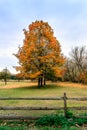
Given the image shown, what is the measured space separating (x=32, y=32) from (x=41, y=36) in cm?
181

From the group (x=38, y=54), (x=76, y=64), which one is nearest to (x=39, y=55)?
(x=38, y=54)

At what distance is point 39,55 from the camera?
46062mm

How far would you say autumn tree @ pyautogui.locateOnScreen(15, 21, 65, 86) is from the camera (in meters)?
44.9

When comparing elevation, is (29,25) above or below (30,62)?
above

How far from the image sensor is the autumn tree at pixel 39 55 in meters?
44.9

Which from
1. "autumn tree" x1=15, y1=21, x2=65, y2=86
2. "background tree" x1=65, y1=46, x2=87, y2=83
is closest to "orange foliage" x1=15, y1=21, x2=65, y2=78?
"autumn tree" x1=15, y1=21, x2=65, y2=86

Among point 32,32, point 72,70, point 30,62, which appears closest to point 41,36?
point 32,32

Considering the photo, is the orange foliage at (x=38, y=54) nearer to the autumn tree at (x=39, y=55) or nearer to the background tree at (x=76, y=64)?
the autumn tree at (x=39, y=55)

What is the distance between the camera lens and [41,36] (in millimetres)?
46938

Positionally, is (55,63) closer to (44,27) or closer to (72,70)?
(44,27)

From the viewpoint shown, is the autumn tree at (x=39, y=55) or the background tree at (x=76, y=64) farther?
the background tree at (x=76, y=64)

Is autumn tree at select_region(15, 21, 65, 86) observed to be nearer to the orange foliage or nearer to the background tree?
the orange foliage

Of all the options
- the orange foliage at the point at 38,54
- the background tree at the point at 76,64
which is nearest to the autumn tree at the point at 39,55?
the orange foliage at the point at 38,54

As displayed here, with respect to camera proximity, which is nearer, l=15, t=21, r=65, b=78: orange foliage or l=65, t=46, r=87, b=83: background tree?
l=15, t=21, r=65, b=78: orange foliage
